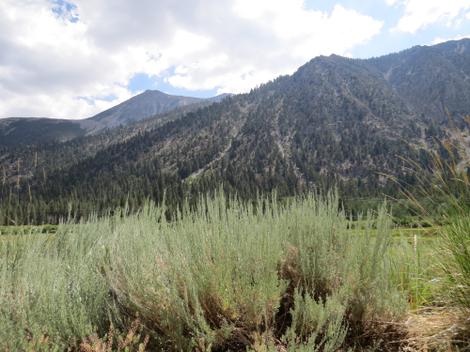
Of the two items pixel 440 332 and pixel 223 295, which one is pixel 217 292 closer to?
pixel 223 295

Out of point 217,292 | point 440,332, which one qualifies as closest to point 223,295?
point 217,292

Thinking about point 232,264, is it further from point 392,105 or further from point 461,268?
point 392,105

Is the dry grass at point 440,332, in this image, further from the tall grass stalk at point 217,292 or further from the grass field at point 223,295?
the tall grass stalk at point 217,292

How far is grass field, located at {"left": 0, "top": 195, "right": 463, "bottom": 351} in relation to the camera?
2480 millimetres

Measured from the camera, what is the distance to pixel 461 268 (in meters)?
2.90

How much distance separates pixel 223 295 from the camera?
8.81ft

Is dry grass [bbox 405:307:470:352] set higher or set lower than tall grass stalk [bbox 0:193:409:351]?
lower

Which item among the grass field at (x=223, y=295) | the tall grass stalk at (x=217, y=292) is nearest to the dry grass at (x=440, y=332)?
the grass field at (x=223, y=295)

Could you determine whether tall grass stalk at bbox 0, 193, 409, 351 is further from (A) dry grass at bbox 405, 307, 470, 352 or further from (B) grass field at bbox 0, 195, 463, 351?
(A) dry grass at bbox 405, 307, 470, 352

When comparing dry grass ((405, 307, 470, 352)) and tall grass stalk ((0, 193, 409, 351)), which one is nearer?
tall grass stalk ((0, 193, 409, 351))

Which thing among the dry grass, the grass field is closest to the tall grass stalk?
the grass field

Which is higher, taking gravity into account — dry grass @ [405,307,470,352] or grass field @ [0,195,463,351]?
grass field @ [0,195,463,351]

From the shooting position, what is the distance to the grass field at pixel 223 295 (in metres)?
2.48

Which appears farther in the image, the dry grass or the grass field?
the dry grass
